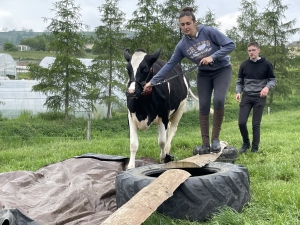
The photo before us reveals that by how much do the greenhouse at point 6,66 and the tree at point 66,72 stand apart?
16.5m

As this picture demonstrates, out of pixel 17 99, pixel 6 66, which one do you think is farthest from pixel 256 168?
pixel 6 66

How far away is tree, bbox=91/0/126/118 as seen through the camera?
2222 cm

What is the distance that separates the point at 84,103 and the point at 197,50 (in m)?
17.5

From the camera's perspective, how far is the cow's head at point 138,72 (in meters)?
6.12

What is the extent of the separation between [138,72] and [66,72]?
15887 millimetres

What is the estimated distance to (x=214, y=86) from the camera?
6203 millimetres

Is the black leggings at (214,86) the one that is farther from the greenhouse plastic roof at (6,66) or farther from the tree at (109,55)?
the greenhouse plastic roof at (6,66)

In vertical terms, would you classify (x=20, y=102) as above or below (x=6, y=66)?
below

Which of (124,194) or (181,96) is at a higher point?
(181,96)

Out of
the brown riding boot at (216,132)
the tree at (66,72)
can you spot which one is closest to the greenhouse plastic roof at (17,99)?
the tree at (66,72)

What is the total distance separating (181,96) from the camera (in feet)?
27.2

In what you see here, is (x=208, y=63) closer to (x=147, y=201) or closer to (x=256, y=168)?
(x=256, y=168)

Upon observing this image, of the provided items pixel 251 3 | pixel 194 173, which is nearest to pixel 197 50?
pixel 194 173

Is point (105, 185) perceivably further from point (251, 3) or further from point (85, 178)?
point (251, 3)
